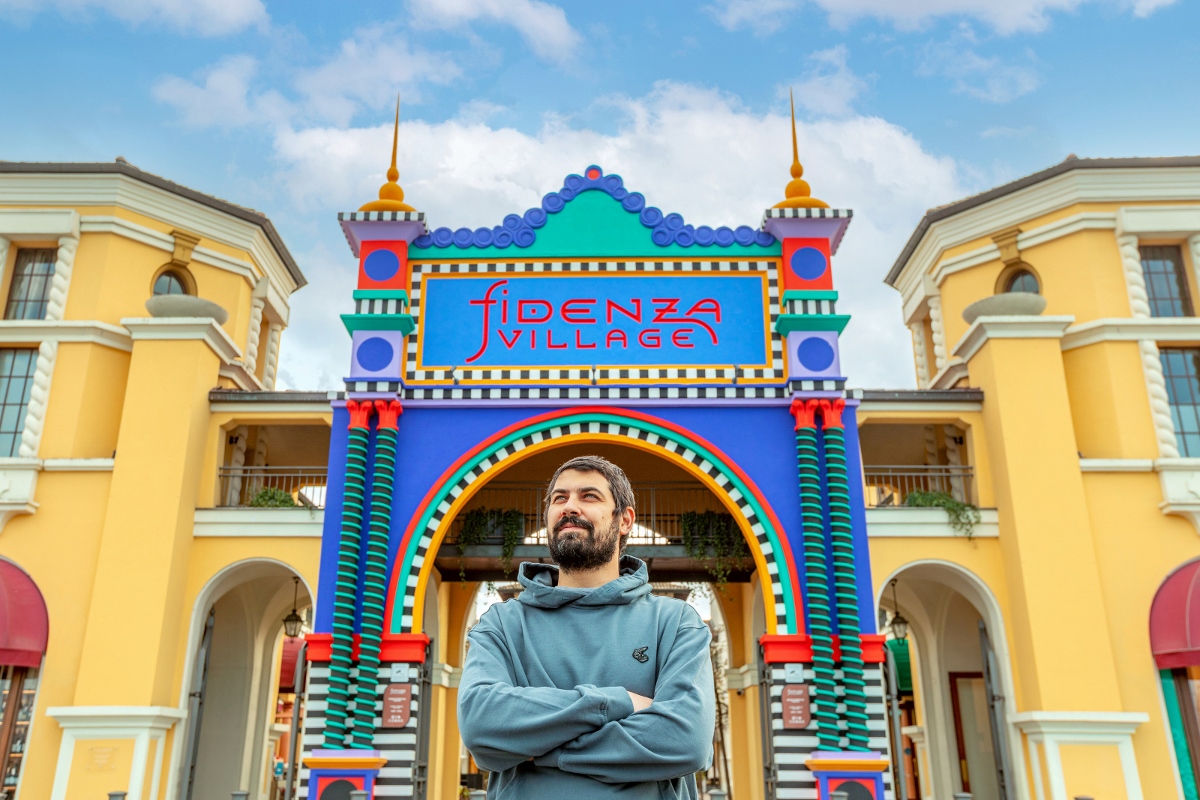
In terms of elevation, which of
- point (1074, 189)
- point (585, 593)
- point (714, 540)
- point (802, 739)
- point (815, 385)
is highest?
point (1074, 189)

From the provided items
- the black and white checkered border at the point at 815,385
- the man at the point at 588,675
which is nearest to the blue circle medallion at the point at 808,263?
the black and white checkered border at the point at 815,385

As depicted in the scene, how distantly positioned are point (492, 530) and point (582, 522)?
36.9ft

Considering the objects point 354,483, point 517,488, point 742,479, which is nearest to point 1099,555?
point 742,479

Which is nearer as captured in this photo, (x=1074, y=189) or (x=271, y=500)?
(x=271, y=500)

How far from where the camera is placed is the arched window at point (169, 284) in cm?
1587

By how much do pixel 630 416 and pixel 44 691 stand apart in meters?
8.42

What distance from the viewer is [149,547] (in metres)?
12.9

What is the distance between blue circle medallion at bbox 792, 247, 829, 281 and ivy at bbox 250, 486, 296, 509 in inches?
314

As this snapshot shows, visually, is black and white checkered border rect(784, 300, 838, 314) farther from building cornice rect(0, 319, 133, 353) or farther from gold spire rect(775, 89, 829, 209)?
building cornice rect(0, 319, 133, 353)

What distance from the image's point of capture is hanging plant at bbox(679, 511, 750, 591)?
13703 millimetres

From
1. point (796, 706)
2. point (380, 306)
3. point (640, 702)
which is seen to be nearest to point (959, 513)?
point (796, 706)

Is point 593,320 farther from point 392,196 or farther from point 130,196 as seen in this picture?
point 130,196

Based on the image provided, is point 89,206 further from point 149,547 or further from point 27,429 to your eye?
point 149,547

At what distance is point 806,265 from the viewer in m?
13.2
